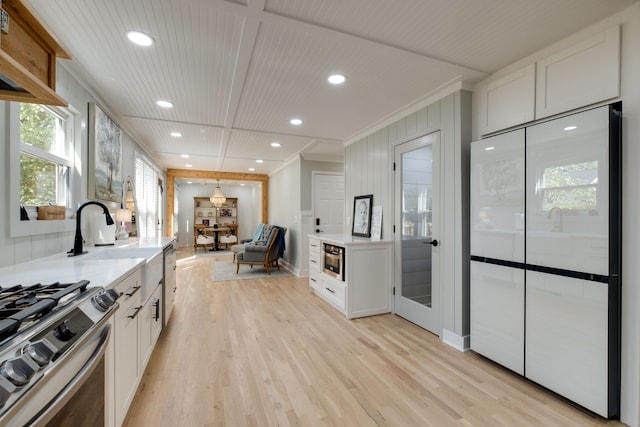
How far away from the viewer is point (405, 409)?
179cm

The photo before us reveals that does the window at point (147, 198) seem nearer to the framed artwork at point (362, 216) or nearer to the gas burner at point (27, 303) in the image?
the framed artwork at point (362, 216)

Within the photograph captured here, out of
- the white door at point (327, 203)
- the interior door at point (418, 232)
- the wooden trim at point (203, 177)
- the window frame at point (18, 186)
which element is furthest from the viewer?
the wooden trim at point (203, 177)

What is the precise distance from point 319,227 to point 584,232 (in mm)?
4476

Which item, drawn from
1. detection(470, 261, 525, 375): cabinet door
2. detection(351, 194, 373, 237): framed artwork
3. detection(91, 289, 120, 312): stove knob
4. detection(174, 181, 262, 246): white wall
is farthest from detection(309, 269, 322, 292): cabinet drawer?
detection(174, 181, 262, 246): white wall

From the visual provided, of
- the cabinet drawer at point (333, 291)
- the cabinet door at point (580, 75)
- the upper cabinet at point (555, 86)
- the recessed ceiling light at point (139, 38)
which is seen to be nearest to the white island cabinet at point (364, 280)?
the cabinet drawer at point (333, 291)

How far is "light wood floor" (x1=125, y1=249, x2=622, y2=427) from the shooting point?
5.63ft

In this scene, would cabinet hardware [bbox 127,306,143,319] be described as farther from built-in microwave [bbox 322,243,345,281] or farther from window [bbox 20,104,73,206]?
built-in microwave [bbox 322,243,345,281]

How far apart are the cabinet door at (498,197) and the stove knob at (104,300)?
2.54 meters

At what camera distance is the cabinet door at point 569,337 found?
1.69 meters

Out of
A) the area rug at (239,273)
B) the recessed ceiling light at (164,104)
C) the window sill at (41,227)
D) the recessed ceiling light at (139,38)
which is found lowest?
the area rug at (239,273)

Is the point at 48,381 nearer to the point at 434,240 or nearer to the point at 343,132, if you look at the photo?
the point at 434,240

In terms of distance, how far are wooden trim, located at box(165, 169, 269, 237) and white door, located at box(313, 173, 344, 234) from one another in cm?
258

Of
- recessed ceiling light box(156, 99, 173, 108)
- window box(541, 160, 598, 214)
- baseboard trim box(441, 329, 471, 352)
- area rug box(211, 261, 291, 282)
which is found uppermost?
recessed ceiling light box(156, 99, 173, 108)

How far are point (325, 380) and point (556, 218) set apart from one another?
77.2 inches
